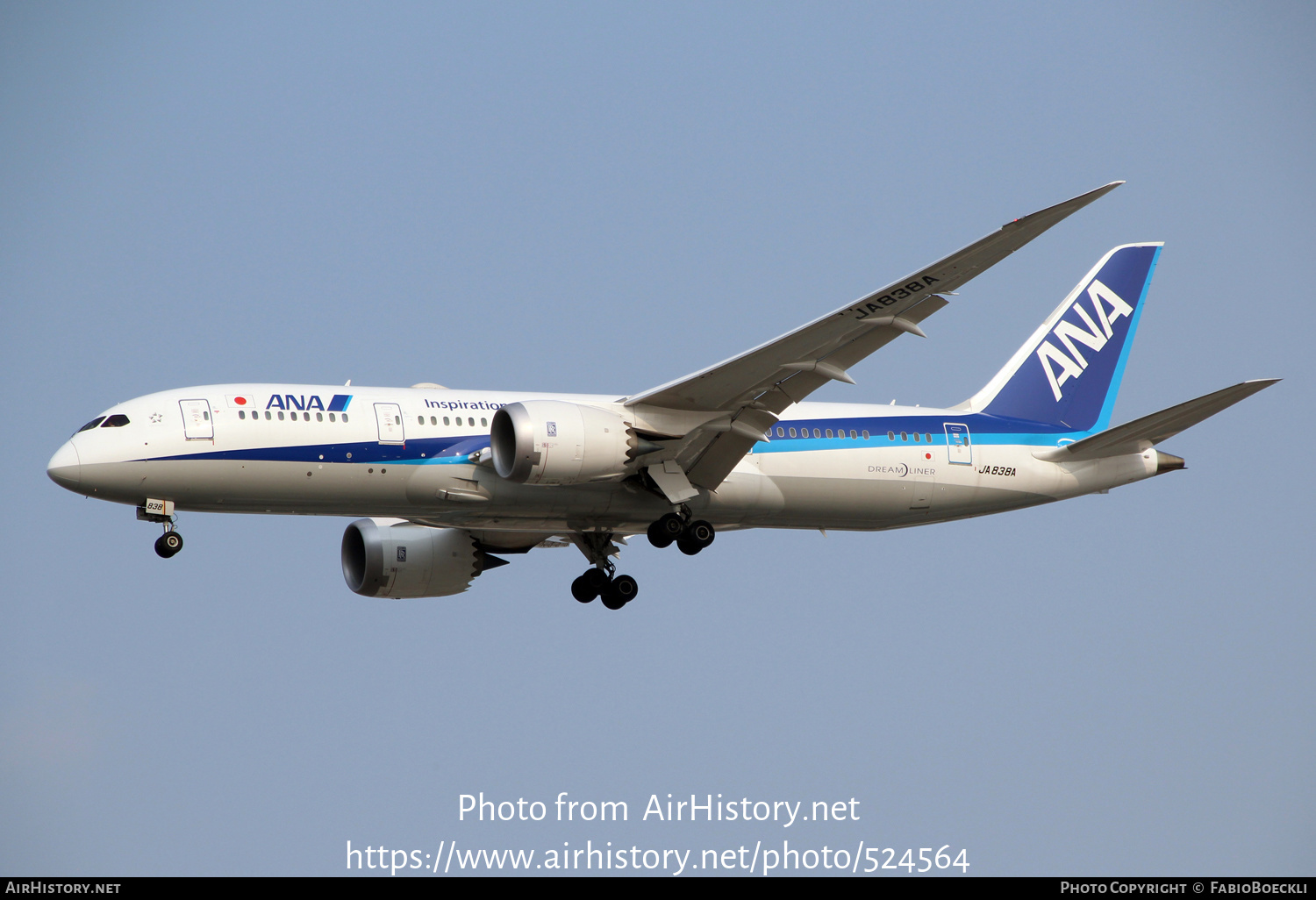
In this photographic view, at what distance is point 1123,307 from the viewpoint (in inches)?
1519

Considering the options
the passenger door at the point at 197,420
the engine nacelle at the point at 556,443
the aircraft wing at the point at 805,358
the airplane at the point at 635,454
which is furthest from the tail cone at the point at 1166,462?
the passenger door at the point at 197,420

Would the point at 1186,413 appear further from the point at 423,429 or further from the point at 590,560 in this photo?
the point at 423,429

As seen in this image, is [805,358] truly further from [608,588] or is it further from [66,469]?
[66,469]

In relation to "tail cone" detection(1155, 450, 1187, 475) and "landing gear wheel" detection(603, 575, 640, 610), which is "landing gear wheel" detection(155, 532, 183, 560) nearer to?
"landing gear wheel" detection(603, 575, 640, 610)

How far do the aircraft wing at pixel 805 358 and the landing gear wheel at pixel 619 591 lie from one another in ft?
13.4

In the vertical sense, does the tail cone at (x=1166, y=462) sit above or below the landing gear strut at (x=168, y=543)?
above

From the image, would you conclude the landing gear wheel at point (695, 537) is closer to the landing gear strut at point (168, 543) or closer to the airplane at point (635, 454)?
the airplane at point (635, 454)

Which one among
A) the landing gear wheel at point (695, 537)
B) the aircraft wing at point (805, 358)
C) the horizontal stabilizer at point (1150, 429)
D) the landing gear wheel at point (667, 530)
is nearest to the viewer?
the aircraft wing at point (805, 358)

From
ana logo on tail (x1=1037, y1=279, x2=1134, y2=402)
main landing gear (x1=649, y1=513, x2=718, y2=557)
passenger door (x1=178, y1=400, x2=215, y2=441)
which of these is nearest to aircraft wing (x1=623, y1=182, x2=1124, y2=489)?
main landing gear (x1=649, y1=513, x2=718, y2=557)

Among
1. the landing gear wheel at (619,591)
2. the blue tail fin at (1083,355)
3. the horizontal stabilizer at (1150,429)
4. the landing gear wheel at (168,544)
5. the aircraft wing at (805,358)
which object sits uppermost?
the blue tail fin at (1083,355)

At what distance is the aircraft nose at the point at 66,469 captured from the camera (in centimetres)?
2881

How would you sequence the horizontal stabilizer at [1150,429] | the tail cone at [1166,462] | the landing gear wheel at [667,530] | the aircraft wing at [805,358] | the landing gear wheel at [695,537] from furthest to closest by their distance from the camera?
1. the tail cone at [1166,462]
2. the landing gear wheel at [695,537]
3. the landing gear wheel at [667,530]
4. the horizontal stabilizer at [1150,429]
5. the aircraft wing at [805,358]

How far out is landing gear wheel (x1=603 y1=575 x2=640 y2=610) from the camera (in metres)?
35.5

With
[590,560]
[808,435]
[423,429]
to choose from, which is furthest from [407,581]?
[808,435]
